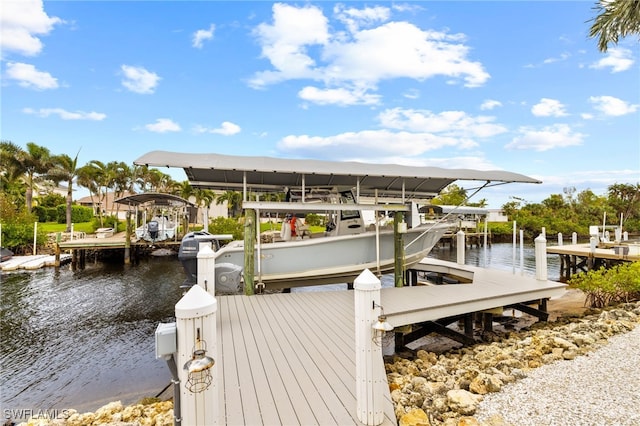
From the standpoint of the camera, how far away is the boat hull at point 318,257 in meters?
7.12

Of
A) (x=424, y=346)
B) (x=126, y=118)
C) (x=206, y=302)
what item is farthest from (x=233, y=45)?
(x=206, y=302)

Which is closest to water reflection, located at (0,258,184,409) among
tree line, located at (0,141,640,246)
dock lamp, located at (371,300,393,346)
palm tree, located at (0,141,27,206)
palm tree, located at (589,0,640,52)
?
dock lamp, located at (371,300,393,346)

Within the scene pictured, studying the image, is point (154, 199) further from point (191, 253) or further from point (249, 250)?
point (249, 250)

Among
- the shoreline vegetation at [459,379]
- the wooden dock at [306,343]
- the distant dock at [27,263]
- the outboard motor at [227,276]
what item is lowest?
the distant dock at [27,263]

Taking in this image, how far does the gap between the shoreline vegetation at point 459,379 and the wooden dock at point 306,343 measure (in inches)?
22.0


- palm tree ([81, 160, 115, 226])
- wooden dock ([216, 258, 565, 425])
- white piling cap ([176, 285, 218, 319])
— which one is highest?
palm tree ([81, 160, 115, 226])

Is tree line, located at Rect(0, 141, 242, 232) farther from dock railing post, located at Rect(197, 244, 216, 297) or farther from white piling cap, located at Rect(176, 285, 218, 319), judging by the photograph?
white piling cap, located at Rect(176, 285, 218, 319)

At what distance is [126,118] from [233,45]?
689cm

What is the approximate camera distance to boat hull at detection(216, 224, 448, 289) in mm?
7121

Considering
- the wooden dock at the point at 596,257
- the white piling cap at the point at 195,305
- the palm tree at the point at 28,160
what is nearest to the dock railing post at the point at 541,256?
the white piling cap at the point at 195,305

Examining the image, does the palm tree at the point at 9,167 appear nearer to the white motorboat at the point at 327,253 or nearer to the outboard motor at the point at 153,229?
the outboard motor at the point at 153,229

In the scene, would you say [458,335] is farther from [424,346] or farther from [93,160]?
[93,160]

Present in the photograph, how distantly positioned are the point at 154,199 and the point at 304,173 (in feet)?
43.7

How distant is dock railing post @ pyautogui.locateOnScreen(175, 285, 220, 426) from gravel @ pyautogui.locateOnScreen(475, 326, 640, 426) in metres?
2.46
